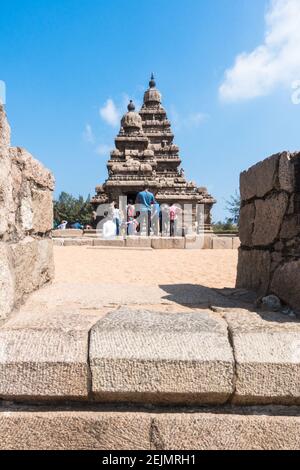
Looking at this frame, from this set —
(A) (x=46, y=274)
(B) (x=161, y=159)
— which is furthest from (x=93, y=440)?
(B) (x=161, y=159)

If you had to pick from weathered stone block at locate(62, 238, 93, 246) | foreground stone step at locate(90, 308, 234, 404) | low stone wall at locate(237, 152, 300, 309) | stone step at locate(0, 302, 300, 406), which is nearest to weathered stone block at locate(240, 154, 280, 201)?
low stone wall at locate(237, 152, 300, 309)

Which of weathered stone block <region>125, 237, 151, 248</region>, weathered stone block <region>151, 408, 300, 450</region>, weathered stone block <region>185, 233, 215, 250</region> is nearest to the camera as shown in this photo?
weathered stone block <region>151, 408, 300, 450</region>

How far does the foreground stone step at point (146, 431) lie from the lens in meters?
1.66

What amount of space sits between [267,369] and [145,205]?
42.4 feet

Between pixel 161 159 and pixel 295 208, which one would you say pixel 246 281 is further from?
pixel 161 159

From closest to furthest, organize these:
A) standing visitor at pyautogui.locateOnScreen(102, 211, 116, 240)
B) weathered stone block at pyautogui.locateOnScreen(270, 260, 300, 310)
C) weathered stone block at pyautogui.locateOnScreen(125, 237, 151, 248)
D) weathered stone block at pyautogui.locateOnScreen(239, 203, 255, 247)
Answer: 1. weathered stone block at pyautogui.locateOnScreen(270, 260, 300, 310)
2. weathered stone block at pyautogui.locateOnScreen(239, 203, 255, 247)
3. weathered stone block at pyautogui.locateOnScreen(125, 237, 151, 248)
4. standing visitor at pyautogui.locateOnScreen(102, 211, 116, 240)

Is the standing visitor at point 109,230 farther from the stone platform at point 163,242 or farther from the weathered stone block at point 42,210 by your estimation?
the weathered stone block at point 42,210

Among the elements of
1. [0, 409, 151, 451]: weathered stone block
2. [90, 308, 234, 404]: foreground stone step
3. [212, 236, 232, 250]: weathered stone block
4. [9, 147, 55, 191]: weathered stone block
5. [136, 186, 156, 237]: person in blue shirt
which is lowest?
[0, 409, 151, 451]: weathered stone block

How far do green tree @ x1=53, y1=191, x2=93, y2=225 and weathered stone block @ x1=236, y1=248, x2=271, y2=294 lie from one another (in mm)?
43684

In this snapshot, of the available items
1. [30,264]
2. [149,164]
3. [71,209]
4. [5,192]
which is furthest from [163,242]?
[71,209]

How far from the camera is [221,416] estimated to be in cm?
169

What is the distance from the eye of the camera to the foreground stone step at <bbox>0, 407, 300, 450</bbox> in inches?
65.3

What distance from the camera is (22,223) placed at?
8.24ft

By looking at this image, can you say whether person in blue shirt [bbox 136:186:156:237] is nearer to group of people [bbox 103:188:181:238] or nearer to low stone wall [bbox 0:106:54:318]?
group of people [bbox 103:188:181:238]
